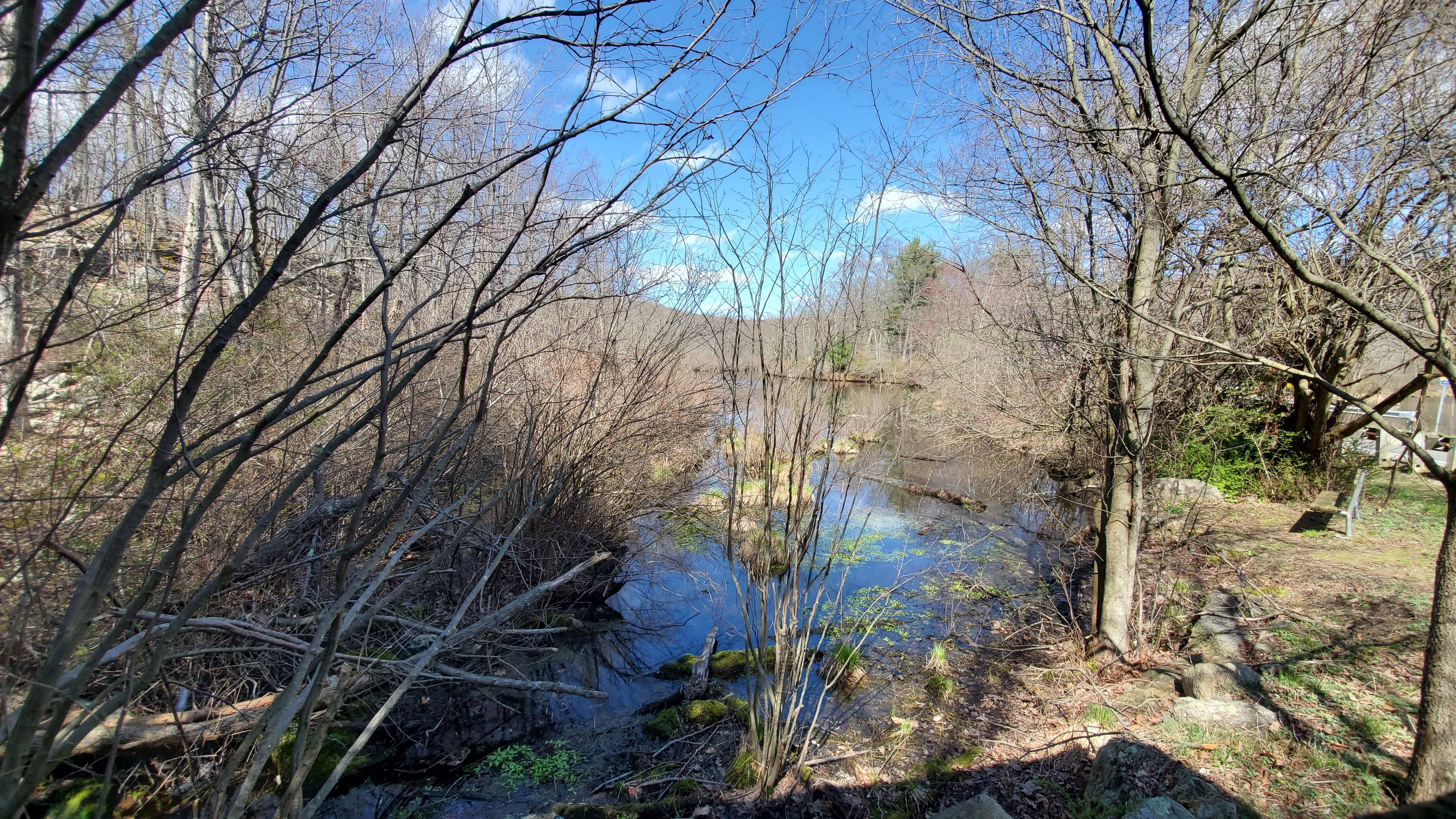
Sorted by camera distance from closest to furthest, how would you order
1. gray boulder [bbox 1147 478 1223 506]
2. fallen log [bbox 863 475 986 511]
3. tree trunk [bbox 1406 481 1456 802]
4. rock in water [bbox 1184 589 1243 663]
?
tree trunk [bbox 1406 481 1456 802], rock in water [bbox 1184 589 1243 663], gray boulder [bbox 1147 478 1223 506], fallen log [bbox 863 475 986 511]

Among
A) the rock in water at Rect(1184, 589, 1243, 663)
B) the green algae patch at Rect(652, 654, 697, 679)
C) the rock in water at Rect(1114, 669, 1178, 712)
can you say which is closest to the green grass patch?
the green algae patch at Rect(652, 654, 697, 679)

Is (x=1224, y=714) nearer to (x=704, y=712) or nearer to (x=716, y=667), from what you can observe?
(x=704, y=712)

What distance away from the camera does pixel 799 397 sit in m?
3.27

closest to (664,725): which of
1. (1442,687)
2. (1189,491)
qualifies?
(1442,687)

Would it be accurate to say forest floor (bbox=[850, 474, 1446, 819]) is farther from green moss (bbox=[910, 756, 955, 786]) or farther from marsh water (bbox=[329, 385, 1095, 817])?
marsh water (bbox=[329, 385, 1095, 817])

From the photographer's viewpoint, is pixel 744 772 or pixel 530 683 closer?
pixel 530 683

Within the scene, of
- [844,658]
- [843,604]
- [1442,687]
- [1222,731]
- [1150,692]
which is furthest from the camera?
[843,604]

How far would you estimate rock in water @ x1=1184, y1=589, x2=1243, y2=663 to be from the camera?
178 inches

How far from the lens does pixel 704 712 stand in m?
4.78

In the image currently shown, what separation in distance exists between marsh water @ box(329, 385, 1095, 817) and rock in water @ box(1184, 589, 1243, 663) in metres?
1.34

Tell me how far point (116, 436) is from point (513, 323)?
883 centimetres

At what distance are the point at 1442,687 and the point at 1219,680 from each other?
1848mm

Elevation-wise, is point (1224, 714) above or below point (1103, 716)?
above

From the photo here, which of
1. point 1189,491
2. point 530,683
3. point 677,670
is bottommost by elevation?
point 677,670
